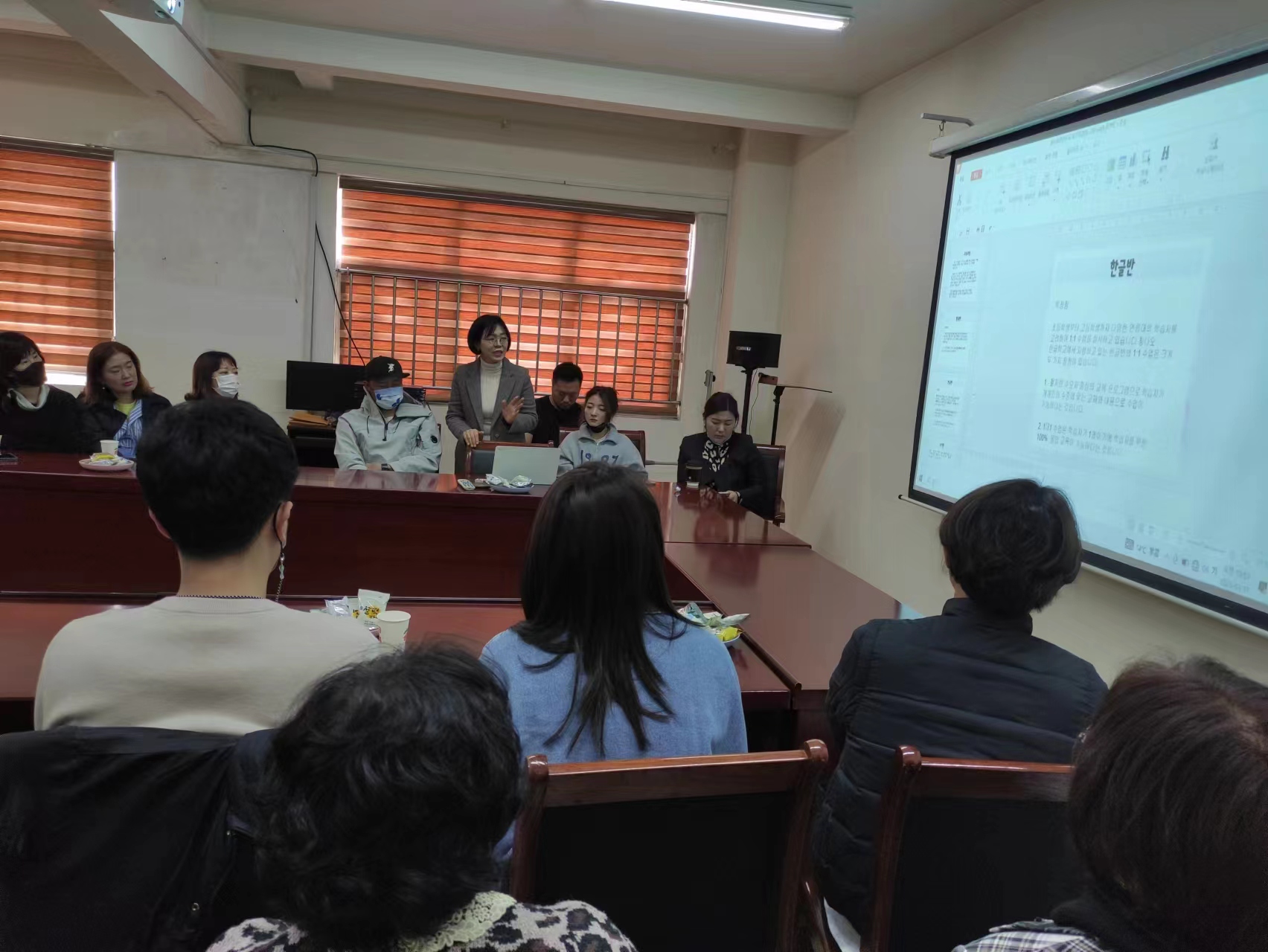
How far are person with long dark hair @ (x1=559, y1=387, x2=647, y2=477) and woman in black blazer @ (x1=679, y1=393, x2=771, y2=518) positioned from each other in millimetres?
435

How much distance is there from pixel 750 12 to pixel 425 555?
9.19ft

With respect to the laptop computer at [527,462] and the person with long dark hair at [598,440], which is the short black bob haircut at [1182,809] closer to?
the laptop computer at [527,462]

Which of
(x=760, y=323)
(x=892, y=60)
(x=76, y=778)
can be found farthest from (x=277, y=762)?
(x=760, y=323)

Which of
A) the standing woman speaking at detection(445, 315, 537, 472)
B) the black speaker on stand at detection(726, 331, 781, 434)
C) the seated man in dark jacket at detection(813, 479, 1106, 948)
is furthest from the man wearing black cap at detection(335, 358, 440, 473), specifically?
the seated man in dark jacket at detection(813, 479, 1106, 948)

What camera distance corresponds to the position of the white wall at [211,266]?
17.0 feet

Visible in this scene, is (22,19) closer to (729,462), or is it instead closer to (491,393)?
(491,393)

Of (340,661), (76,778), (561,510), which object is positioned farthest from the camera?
(561,510)

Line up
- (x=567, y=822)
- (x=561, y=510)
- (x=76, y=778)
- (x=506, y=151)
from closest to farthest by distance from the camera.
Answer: (x=76, y=778) < (x=567, y=822) < (x=561, y=510) < (x=506, y=151)

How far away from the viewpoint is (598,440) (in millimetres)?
3969

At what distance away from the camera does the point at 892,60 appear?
4.25 meters

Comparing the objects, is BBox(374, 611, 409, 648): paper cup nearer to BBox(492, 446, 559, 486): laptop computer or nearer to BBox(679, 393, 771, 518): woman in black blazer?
BBox(492, 446, 559, 486): laptop computer

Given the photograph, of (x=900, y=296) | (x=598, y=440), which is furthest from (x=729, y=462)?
(x=900, y=296)

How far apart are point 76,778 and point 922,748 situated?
112cm

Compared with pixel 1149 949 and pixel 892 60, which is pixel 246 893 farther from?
pixel 892 60
